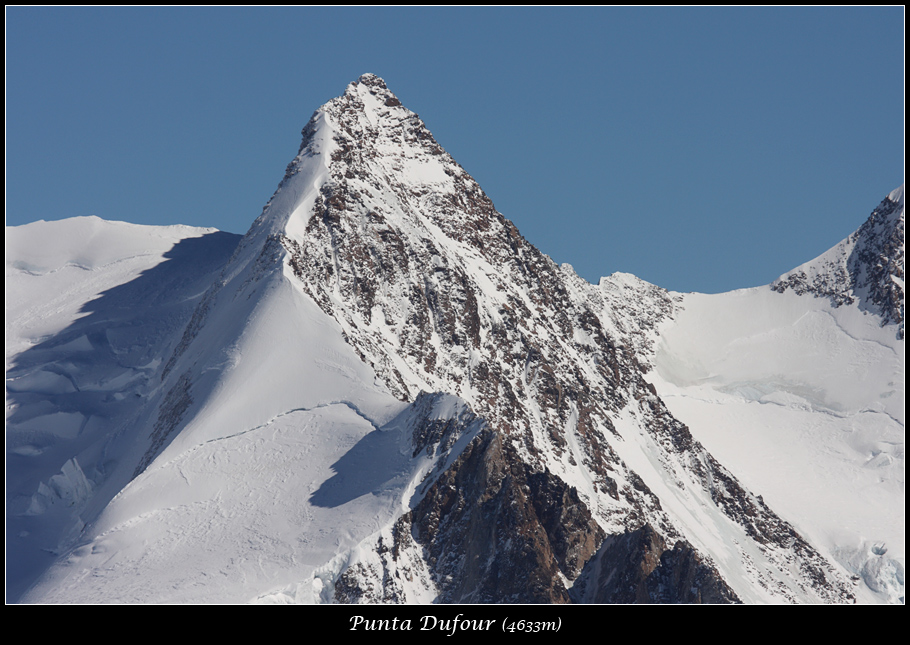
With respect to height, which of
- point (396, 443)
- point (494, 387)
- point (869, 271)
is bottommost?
point (396, 443)

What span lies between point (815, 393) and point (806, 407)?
291 cm

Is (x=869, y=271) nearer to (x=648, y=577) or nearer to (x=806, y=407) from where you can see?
(x=806, y=407)

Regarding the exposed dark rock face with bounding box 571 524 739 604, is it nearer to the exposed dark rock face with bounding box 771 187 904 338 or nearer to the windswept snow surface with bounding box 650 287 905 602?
the windswept snow surface with bounding box 650 287 905 602

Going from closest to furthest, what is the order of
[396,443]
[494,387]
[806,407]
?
1. [396,443]
2. [494,387]
3. [806,407]

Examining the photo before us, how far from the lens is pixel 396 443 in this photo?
274ft

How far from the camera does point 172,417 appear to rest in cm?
9612

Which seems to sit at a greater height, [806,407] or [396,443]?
[806,407]

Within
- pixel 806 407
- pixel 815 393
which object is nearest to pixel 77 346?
pixel 806 407

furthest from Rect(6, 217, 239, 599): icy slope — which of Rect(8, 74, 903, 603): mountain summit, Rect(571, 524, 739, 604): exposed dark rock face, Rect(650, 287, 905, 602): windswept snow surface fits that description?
Rect(650, 287, 905, 602): windswept snow surface

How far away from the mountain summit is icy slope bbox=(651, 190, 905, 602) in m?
2.04

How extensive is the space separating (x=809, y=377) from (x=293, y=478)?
92800mm

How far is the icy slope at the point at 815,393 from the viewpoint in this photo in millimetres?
131000

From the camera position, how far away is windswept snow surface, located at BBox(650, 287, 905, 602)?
12950cm

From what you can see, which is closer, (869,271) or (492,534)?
(492,534)
